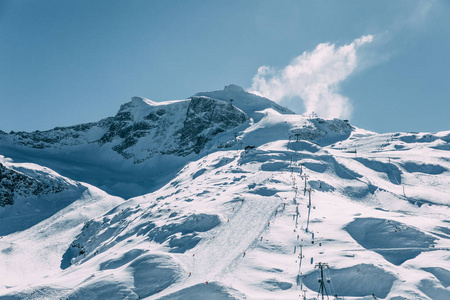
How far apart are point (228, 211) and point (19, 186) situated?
71.2 metres

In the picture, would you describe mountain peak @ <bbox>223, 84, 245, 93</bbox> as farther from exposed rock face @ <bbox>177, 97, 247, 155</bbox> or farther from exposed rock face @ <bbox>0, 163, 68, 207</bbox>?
exposed rock face @ <bbox>0, 163, 68, 207</bbox>

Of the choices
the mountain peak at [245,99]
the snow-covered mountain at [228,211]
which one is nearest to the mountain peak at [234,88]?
the mountain peak at [245,99]

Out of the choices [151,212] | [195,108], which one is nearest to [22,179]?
[151,212]

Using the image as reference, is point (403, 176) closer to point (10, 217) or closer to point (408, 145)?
point (408, 145)

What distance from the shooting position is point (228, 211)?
50438 mm

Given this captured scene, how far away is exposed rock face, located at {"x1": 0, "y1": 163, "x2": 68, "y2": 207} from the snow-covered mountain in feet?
1.45

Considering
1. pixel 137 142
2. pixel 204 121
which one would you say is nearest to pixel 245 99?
pixel 204 121

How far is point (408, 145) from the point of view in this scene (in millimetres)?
96750

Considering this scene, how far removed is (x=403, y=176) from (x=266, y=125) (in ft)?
177

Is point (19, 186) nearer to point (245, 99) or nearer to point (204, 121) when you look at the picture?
point (204, 121)

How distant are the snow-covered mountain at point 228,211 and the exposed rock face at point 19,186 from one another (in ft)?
1.45

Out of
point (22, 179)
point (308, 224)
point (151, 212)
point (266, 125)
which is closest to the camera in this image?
point (308, 224)

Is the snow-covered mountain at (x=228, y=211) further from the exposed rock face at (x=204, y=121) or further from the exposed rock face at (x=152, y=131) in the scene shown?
the exposed rock face at (x=152, y=131)

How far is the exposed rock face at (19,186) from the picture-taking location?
87.9 m
